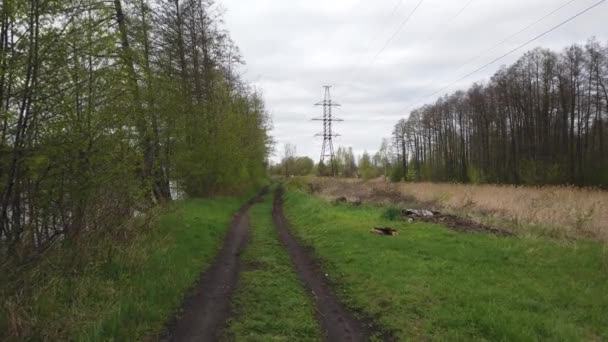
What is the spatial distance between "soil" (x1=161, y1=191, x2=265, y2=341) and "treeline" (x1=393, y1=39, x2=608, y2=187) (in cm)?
3829

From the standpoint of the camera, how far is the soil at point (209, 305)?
5.82m

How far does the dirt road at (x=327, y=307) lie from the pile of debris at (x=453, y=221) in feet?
18.0

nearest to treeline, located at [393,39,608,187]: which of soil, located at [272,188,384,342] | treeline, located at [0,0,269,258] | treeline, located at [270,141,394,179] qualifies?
treeline, located at [270,141,394,179]

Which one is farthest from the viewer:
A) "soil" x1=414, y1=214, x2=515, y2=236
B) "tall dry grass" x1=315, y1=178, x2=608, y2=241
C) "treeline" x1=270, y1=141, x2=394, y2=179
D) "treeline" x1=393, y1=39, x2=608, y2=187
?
"treeline" x1=270, y1=141, x2=394, y2=179

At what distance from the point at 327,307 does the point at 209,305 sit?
200 cm

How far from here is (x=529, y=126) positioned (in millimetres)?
51906

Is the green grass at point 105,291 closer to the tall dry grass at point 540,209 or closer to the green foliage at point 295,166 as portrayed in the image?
→ the tall dry grass at point 540,209

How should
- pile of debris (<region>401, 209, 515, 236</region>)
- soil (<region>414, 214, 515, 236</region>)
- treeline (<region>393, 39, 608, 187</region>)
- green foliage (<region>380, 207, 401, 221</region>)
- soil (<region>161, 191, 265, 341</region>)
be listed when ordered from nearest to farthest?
soil (<region>161, 191, 265, 341</region>) → soil (<region>414, 214, 515, 236</region>) → pile of debris (<region>401, 209, 515, 236</region>) → green foliage (<region>380, 207, 401, 221</region>) → treeline (<region>393, 39, 608, 187</region>)

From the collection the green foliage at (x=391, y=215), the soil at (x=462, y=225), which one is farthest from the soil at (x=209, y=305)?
the soil at (x=462, y=225)

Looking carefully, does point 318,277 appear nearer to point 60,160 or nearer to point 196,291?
point 196,291

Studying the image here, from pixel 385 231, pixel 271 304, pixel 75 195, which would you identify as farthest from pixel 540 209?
pixel 75 195

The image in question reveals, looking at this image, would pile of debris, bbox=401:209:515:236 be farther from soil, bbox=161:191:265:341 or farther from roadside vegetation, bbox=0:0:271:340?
roadside vegetation, bbox=0:0:271:340

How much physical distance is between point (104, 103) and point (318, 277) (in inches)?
219

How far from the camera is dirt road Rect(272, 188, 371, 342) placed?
19.3 feet
